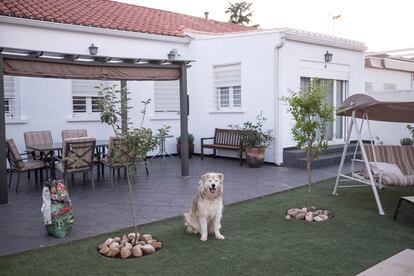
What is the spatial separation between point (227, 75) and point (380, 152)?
5859 mm

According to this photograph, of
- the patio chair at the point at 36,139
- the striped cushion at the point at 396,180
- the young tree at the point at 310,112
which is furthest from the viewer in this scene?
the patio chair at the point at 36,139

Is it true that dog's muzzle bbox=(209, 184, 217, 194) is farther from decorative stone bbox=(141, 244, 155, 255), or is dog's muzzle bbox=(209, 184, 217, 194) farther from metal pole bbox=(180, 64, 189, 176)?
metal pole bbox=(180, 64, 189, 176)

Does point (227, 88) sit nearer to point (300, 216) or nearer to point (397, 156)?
point (397, 156)

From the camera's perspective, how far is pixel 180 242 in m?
5.08

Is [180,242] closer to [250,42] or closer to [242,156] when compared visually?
[242,156]

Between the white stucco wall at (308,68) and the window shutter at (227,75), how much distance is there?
1613 millimetres

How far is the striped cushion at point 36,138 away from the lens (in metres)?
9.64

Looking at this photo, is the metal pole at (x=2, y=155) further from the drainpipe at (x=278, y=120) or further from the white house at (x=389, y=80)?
the white house at (x=389, y=80)

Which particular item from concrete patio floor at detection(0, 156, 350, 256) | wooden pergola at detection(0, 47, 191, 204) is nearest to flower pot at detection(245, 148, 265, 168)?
concrete patio floor at detection(0, 156, 350, 256)

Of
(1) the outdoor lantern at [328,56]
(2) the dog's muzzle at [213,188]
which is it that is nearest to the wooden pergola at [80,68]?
(2) the dog's muzzle at [213,188]

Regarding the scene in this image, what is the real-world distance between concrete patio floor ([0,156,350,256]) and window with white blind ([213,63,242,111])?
2246 mm

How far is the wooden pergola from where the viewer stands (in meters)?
7.14

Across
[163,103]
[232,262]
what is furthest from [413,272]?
[163,103]

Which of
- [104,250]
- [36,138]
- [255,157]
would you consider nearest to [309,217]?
[104,250]
